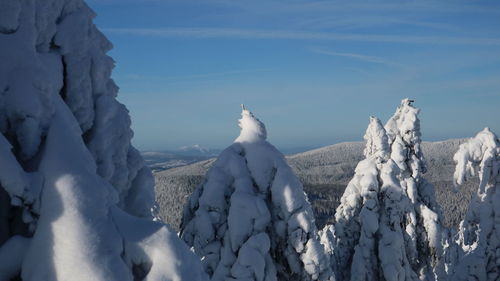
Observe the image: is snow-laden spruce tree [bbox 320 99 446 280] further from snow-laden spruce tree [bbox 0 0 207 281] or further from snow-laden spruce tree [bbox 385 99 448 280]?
snow-laden spruce tree [bbox 0 0 207 281]

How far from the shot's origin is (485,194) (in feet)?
68.0

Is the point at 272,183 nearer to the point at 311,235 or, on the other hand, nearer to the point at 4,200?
the point at 311,235

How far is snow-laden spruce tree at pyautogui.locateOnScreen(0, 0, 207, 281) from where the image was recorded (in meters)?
4.95

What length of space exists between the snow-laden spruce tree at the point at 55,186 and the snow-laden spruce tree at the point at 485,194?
17.7 meters

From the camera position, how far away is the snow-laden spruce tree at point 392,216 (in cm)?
2217

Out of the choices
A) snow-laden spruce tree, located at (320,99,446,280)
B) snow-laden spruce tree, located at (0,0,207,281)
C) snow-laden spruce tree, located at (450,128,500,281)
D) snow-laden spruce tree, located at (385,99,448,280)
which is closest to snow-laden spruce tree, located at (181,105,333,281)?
snow-laden spruce tree, located at (0,0,207,281)

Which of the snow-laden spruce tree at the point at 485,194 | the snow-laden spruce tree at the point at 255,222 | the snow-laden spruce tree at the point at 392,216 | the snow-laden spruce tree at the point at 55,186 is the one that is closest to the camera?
the snow-laden spruce tree at the point at 55,186

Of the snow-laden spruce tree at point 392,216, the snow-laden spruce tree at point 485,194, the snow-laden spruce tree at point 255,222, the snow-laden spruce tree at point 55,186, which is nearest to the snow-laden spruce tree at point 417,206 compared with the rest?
the snow-laden spruce tree at point 392,216

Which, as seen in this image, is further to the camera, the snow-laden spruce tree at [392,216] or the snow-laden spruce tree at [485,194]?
the snow-laden spruce tree at [392,216]

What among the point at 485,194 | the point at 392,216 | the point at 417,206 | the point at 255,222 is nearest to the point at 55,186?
the point at 255,222

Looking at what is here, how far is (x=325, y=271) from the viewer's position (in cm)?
1270

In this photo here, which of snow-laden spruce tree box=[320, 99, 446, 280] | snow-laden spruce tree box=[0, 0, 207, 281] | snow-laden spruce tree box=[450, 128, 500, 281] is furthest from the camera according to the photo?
snow-laden spruce tree box=[320, 99, 446, 280]

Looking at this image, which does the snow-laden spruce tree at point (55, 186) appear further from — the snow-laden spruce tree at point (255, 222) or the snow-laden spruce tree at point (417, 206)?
the snow-laden spruce tree at point (417, 206)

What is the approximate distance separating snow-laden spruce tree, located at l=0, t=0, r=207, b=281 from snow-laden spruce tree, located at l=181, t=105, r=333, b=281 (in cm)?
650
